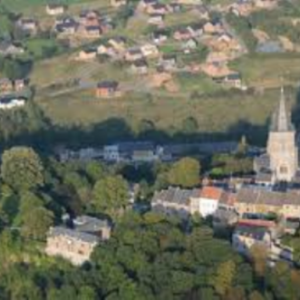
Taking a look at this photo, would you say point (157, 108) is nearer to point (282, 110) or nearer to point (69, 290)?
point (282, 110)

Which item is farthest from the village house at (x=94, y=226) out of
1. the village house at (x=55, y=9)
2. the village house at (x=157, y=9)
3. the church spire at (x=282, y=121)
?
the village house at (x=55, y=9)

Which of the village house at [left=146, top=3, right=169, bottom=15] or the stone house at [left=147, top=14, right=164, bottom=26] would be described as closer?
the stone house at [left=147, top=14, right=164, bottom=26]

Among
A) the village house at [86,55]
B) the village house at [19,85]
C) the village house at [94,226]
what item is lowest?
the village house at [94,226]

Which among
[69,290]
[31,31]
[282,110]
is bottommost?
[69,290]

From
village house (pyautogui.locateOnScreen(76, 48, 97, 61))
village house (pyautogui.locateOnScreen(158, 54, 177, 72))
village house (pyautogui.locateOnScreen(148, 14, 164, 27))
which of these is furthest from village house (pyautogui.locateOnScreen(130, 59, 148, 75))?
village house (pyautogui.locateOnScreen(148, 14, 164, 27))

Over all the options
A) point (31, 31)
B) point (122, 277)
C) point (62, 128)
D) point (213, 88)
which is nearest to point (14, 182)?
point (122, 277)

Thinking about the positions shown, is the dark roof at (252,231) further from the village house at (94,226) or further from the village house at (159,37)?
the village house at (159,37)

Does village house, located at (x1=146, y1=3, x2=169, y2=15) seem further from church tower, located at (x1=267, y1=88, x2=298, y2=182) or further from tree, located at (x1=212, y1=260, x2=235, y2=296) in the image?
tree, located at (x1=212, y1=260, x2=235, y2=296)
